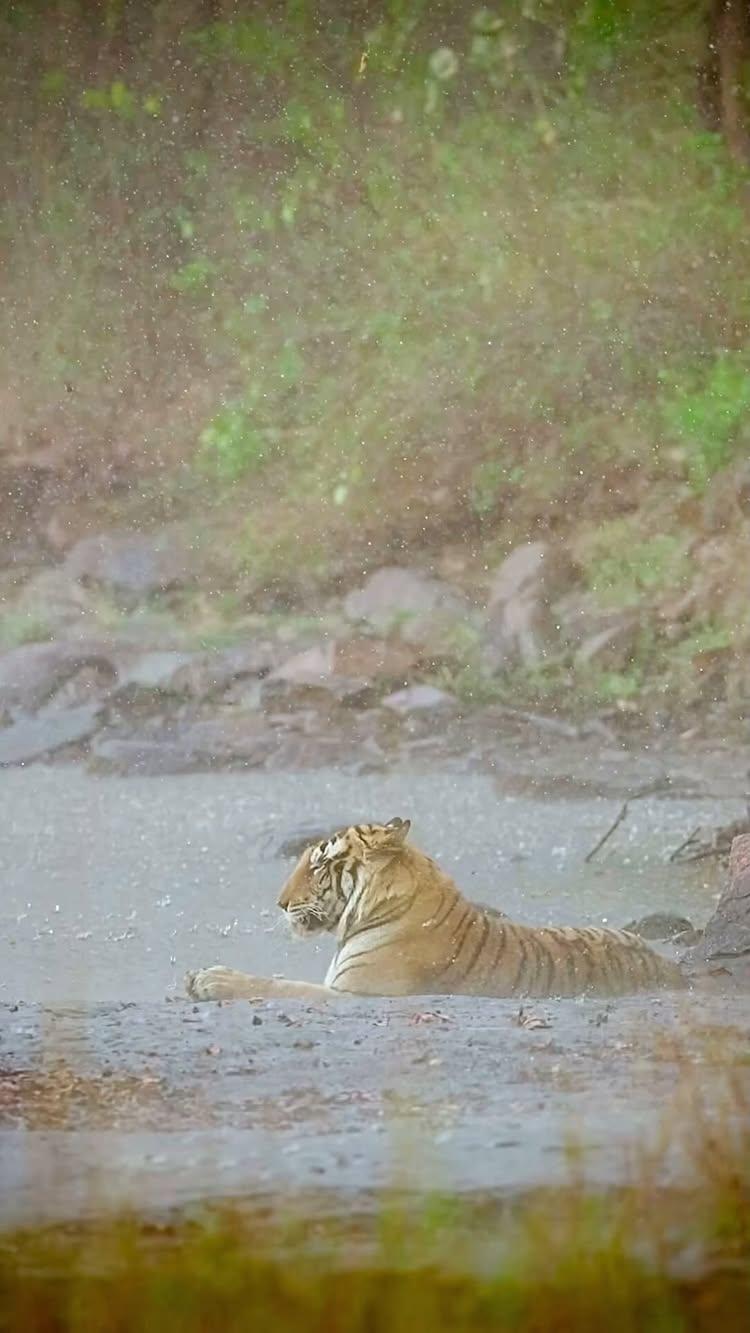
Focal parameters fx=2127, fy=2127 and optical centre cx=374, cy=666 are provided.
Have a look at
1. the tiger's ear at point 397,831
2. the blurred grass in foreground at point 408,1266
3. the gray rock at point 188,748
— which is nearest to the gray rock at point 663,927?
the tiger's ear at point 397,831

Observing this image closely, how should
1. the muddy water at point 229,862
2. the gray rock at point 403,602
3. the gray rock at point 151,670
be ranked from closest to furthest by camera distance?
the muddy water at point 229,862 → the gray rock at point 151,670 → the gray rock at point 403,602

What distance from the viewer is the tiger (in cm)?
301

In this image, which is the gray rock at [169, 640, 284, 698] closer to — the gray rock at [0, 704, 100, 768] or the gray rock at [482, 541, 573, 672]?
the gray rock at [0, 704, 100, 768]

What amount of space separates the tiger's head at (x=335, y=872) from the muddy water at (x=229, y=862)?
0.52m

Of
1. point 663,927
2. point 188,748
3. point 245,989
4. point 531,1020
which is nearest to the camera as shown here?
point 531,1020

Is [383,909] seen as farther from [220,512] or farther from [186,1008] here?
[220,512]

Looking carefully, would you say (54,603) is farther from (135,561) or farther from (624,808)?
(624,808)

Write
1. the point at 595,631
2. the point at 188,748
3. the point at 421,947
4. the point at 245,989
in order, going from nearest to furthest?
the point at 245,989 < the point at 421,947 < the point at 188,748 < the point at 595,631

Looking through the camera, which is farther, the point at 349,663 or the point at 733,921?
the point at 349,663

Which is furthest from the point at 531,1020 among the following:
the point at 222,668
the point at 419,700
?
the point at 222,668

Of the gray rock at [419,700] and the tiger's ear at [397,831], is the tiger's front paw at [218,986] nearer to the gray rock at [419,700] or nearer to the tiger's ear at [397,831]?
the tiger's ear at [397,831]

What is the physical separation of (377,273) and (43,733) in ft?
5.64

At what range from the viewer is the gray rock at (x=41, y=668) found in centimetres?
623

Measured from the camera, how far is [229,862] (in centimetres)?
488
